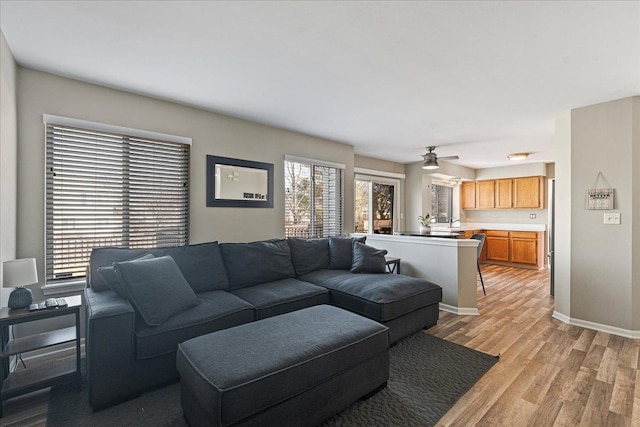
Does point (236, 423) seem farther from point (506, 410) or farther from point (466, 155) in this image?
point (466, 155)

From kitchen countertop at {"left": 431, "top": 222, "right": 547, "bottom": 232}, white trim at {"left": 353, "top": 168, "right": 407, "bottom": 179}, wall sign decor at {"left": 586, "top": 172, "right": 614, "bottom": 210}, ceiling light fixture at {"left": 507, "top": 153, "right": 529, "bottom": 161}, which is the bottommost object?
kitchen countertop at {"left": 431, "top": 222, "right": 547, "bottom": 232}

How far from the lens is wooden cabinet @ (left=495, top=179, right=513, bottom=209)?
720 cm

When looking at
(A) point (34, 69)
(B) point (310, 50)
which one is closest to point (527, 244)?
(B) point (310, 50)

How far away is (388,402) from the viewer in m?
1.97

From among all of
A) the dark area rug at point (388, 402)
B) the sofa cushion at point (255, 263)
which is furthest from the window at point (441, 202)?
the dark area rug at point (388, 402)

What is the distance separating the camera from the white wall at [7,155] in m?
2.06

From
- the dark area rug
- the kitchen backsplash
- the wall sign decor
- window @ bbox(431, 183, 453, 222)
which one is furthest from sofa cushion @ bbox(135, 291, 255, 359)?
the kitchen backsplash

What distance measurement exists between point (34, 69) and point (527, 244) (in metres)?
8.32

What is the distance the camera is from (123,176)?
2.96 meters

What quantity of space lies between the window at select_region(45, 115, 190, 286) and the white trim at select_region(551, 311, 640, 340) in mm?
4427

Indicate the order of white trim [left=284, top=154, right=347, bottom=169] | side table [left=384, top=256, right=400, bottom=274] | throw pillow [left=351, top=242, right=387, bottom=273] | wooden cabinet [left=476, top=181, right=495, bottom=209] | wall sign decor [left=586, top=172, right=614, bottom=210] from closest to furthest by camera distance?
wall sign decor [left=586, top=172, right=614, bottom=210] → throw pillow [left=351, top=242, right=387, bottom=273] → side table [left=384, top=256, right=400, bottom=274] → white trim [left=284, top=154, right=347, bottom=169] → wooden cabinet [left=476, top=181, right=495, bottom=209]

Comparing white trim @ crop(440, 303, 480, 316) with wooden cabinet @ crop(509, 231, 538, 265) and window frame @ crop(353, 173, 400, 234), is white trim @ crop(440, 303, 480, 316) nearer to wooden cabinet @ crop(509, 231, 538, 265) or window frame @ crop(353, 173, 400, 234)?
window frame @ crop(353, 173, 400, 234)

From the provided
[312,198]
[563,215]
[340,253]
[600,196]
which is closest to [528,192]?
[563,215]

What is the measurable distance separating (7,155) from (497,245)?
8226 millimetres
